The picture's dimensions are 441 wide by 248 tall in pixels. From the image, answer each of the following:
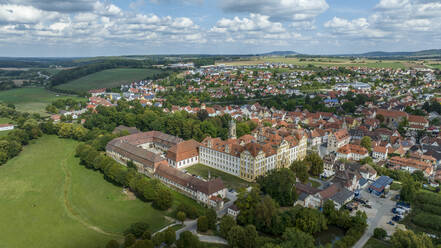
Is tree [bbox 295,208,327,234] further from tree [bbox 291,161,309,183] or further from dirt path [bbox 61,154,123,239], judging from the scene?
dirt path [bbox 61,154,123,239]

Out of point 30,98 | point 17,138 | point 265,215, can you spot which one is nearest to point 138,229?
point 265,215

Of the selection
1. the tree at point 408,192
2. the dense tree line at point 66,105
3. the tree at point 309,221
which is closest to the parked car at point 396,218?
the tree at point 408,192

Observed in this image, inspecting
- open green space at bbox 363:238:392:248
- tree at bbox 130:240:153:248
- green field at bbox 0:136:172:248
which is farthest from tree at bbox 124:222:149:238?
open green space at bbox 363:238:392:248

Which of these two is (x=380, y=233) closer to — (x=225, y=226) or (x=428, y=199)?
(x=428, y=199)

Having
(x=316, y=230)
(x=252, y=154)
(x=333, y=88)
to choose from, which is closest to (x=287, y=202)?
(x=316, y=230)

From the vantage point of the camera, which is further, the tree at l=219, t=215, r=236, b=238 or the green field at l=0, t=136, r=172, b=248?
the green field at l=0, t=136, r=172, b=248

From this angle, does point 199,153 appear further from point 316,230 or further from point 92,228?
point 316,230
